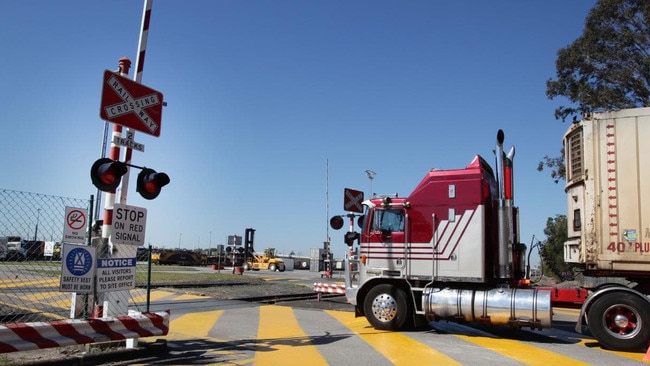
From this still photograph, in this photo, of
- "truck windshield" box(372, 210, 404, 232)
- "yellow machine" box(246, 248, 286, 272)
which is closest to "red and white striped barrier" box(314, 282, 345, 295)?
"truck windshield" box(372, 210, 404, 232)

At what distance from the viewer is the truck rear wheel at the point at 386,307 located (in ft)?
33.6

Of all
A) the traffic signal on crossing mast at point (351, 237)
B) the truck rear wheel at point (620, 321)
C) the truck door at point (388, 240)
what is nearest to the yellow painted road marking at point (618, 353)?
the truck rear wheel at point (620, 321)

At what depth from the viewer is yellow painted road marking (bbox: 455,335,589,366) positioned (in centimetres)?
760

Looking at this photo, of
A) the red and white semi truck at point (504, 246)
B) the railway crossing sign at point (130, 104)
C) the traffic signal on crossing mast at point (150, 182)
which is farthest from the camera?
the red and white semi truck at point (504, 246)

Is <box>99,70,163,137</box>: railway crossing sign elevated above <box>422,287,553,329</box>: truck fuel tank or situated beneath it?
elevated above

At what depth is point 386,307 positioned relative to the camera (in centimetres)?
1034

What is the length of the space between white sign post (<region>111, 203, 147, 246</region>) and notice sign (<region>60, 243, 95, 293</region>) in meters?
0.44

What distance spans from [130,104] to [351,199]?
8.13 meters

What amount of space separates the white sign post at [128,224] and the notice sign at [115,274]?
0.31 meters

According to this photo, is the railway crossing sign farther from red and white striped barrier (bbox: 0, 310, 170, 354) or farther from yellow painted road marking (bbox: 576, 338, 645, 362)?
yellow painted road marking (bbox: 576, 338, 645, 362)

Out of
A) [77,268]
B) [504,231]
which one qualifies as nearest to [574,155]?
[504,231]

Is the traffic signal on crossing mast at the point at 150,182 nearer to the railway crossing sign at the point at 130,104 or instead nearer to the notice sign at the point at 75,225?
the railway crossing sign at the point at 130,104

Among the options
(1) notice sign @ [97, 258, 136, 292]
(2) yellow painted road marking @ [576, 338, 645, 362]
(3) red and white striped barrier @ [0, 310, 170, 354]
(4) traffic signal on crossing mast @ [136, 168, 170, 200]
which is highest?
(4) traffic signal on crossing mast @ [136, 168, 170, 200]

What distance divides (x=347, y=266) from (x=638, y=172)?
236 inches
